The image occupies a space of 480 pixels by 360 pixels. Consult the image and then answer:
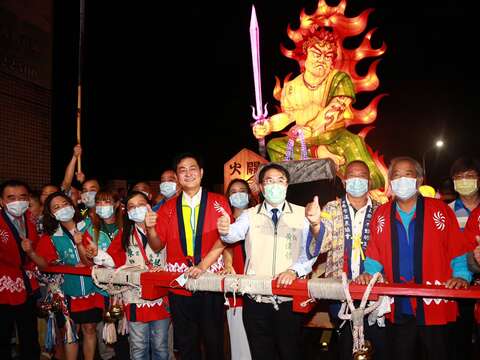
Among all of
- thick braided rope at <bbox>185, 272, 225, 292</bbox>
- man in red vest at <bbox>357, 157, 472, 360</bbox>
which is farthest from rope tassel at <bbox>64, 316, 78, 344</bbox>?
man in red vest at <bbox>357, 157, 472, 360</bbox>

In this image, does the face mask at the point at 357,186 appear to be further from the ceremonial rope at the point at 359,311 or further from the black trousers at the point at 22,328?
the black trousers at the point at 22,328

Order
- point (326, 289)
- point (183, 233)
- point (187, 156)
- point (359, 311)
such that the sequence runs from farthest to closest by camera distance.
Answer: point (187, 156)
point (183, 233)
point (326, 289)
point (359, 311)

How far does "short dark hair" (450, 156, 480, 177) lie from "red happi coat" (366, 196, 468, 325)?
48.5 inches

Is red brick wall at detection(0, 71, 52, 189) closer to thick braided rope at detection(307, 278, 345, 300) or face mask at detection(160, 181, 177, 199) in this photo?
face mask at detection(160, 181, 177, 199)

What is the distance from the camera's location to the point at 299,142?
50.3 ft

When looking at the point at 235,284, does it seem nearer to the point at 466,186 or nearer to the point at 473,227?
the point at 473,227

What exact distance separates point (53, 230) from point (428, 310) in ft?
12.2

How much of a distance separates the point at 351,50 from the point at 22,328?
14.4 metres

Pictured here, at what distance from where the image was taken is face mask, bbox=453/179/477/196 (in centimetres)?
404

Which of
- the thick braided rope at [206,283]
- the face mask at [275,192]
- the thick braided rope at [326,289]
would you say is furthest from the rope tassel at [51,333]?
the thick braided rope at [326,289]

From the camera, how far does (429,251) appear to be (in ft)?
9.67

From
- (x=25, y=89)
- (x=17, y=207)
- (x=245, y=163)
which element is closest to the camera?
(x=17, y=207)

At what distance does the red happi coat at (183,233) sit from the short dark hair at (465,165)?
7.84 feet

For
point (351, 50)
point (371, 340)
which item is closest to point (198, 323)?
point (371, 340)
